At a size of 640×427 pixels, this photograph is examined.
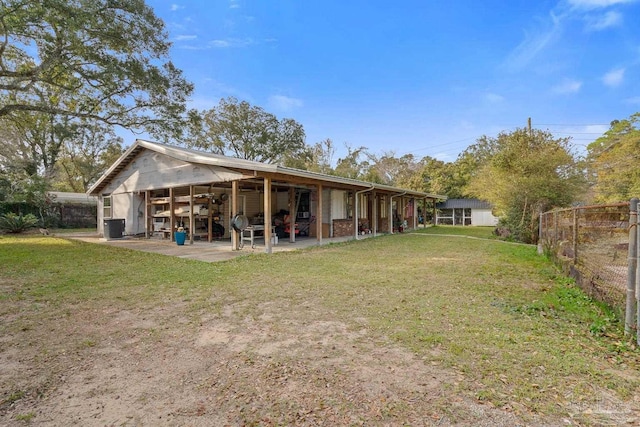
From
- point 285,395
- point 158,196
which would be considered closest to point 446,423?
point 285,395

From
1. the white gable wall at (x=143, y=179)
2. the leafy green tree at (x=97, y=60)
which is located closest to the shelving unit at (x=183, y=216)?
the white gable wall at (x=143, y=179)

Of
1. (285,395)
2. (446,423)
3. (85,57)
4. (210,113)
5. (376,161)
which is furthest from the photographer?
(376,161)

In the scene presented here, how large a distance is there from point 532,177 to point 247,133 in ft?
77.9

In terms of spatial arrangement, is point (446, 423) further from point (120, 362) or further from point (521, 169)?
point (521, 169)

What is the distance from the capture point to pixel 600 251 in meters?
4.49

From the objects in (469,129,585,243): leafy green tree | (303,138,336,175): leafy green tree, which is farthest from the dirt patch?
(303,138,336,175): leafy green tree

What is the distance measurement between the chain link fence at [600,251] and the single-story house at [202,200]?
270 inches

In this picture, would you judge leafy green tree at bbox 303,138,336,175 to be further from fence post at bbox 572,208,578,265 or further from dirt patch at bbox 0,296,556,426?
dirt patch at bbox 0,296,556,426

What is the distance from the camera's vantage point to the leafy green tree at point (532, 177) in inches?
568

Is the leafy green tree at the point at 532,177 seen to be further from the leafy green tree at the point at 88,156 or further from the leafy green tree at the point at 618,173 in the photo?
the leafy green tree at the point at 88,156

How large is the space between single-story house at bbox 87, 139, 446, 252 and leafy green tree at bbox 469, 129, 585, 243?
517 cm

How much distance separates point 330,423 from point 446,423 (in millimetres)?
704

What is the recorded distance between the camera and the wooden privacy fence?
10.4 ft

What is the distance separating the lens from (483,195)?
19.2 m
